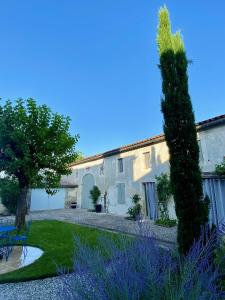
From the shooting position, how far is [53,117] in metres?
12.2

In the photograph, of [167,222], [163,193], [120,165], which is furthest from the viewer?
[120,165]

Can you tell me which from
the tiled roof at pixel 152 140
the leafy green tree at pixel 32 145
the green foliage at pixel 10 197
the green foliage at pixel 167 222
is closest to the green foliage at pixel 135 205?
the green foliage at pixel 167 222

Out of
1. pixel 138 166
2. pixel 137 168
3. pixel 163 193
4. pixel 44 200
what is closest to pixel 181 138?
pixel 163 193

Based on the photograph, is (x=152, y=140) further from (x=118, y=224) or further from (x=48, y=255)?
(x=48, y=255)

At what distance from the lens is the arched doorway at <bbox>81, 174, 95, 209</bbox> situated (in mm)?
24328

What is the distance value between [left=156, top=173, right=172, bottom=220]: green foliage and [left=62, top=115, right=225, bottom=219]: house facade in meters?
0.36

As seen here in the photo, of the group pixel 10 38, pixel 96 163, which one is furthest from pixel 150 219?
pixel 10 38

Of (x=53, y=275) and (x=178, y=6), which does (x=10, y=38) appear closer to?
(x=178, y=6)

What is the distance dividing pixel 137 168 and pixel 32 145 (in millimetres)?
9219

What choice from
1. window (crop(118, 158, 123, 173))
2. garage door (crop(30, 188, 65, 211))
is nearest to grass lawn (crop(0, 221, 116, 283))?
window (crop(118, 158, 123, 173))

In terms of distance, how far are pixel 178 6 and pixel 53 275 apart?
36.5 feet

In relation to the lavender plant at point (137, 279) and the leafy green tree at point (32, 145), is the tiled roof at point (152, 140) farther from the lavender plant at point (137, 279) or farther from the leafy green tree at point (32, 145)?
the lavender plant at point (137, 279)

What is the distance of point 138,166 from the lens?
18.3 meters

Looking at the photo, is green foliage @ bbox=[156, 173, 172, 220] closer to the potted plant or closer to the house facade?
the house facade
